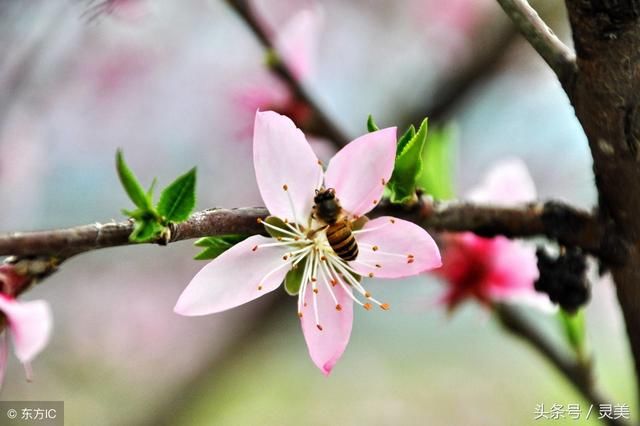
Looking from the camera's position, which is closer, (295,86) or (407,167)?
(407,167)

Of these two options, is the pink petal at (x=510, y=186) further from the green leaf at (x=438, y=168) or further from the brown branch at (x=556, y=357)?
→ the brown branch at (x=556, y=357)

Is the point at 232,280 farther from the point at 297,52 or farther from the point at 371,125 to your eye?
the point at 297,52

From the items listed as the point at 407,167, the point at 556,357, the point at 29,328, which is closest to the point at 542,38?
the point at 407,167

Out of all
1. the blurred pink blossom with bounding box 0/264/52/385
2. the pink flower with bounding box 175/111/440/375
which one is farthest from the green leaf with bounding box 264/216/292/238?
the blurred pink blossom with bounding box 0/264/52/385

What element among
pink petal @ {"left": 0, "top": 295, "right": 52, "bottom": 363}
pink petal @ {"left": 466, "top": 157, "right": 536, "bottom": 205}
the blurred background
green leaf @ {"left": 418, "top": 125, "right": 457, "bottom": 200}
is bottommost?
the blurred background

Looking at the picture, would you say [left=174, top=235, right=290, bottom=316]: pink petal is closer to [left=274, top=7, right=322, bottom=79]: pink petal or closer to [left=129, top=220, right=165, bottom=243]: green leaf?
[left=129, top=220, right=165, bottom=243]: green leaf

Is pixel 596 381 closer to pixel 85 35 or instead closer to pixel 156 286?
pixel 85 35
